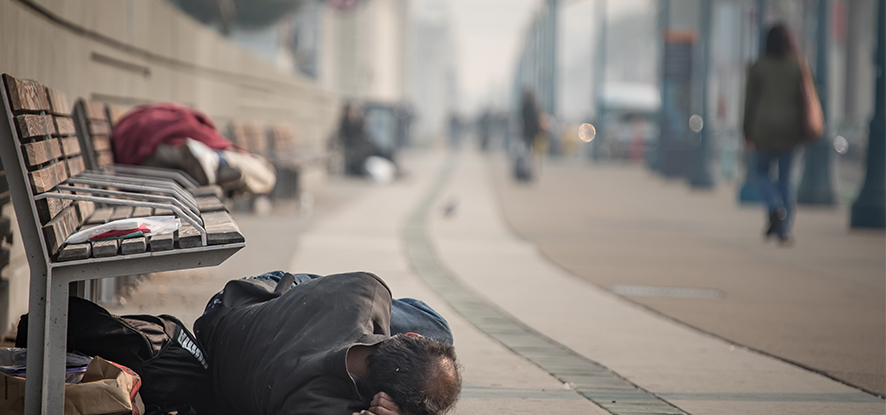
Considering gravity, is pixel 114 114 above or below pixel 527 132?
above

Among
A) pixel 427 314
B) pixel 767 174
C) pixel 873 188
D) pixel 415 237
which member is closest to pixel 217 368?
pixel 427 314

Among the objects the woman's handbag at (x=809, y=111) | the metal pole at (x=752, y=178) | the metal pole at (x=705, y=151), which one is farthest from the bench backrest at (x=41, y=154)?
the metal pole at (x=705, y=151)

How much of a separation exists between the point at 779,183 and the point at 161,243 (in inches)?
295

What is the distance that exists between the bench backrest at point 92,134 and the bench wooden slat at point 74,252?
2.31 metres

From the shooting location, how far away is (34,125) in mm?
2924

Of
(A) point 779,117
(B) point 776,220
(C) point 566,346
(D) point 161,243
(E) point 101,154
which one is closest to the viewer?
(D) point 161,243

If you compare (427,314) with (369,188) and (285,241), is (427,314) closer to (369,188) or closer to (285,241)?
(285,241)

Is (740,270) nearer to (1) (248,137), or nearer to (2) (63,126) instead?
(2) (63,126)

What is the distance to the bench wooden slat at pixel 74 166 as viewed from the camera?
12.3 ft

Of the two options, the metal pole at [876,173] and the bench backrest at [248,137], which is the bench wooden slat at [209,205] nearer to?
the bench backrest at [248,137]

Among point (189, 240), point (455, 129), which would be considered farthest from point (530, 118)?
point (455, 129)

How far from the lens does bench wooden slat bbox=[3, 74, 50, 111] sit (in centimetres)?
274

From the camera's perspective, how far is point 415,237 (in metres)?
9.05

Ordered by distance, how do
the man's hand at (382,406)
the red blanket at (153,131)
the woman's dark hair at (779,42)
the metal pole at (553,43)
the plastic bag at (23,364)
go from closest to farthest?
the man's hand at (382,406), the plastic bag at (23,364), the red blanket at (153,131), the woman's dark hair at (779,42), the metal pole at (553,43)
